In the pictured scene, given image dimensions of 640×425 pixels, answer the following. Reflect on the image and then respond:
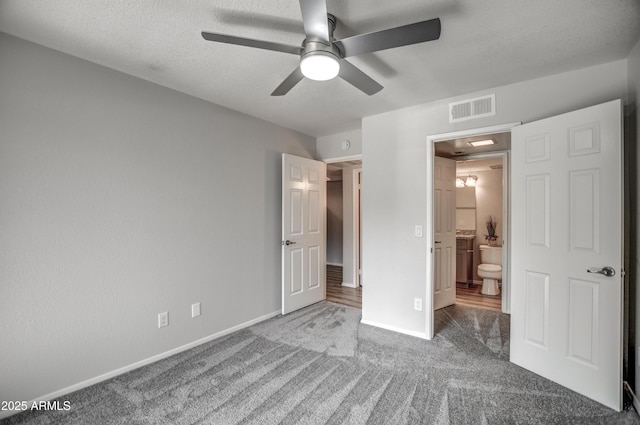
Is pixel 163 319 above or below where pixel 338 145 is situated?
below

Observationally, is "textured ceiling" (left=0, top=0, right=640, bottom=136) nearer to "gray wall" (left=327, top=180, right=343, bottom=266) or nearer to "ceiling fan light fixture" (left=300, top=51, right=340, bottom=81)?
"ceiling fan light fixture" (left=300, top=51, right=340, bottom=81)

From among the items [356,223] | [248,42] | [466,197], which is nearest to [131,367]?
[248,42]

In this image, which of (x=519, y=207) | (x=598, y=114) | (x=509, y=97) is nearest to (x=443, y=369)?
(x=519, y=207)

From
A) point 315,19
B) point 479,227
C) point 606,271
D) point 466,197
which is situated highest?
point 315,19

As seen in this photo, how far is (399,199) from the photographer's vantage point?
10.7ft

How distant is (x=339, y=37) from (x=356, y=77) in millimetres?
276

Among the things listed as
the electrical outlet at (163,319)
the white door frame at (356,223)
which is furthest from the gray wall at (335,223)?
the electrical outlet at (163,319)

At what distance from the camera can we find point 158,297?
2637 millimetres

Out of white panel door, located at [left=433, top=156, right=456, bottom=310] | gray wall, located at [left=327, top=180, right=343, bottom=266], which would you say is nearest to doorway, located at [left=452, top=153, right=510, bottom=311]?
white panel door, located at [left=433, top=156, right=456, bottom=310]

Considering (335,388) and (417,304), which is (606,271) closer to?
(417,304)

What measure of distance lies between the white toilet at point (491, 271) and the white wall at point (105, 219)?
370 cm

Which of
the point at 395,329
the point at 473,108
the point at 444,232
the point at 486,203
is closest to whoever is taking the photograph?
the point at 473,108

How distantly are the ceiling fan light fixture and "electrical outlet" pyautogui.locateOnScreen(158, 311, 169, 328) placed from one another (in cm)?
235

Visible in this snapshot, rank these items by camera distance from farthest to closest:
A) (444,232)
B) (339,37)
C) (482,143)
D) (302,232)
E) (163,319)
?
1. (444,232)
2. (302,232)
3. (482,143)
4. (163,319)
5. (339,37)
